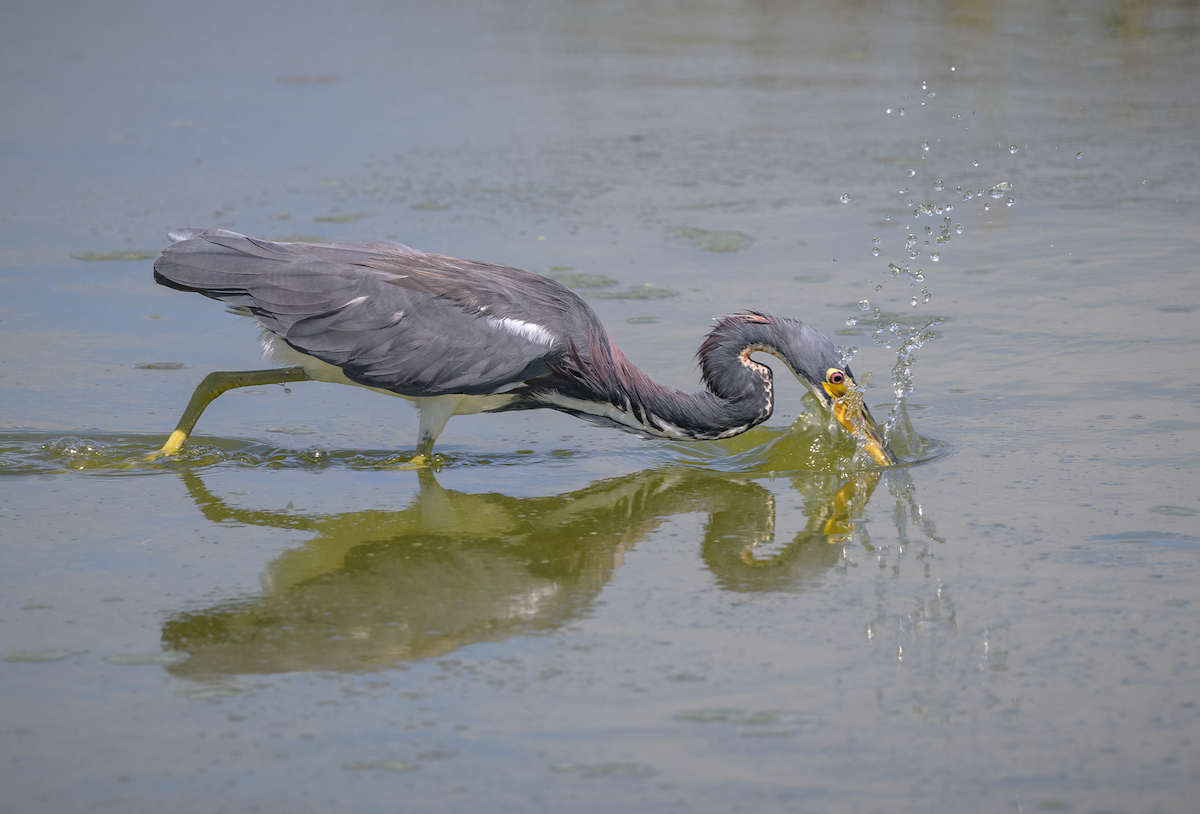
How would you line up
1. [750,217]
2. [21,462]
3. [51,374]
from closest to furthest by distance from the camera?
1. [21,462]
2. [51,374]
3. [750,217]

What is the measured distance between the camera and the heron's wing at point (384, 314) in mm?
5625

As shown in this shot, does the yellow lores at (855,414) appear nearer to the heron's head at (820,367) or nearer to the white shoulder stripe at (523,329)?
the heron's head at (820,367)

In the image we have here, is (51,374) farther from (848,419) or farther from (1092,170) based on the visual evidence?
(1092,170)

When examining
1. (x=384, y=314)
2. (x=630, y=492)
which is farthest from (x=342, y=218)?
(x=630, y=492)

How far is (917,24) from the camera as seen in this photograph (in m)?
16.1

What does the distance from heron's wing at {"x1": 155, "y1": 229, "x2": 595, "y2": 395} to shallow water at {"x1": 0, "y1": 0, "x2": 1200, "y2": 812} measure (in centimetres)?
41

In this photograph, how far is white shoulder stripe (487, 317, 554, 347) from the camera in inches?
223

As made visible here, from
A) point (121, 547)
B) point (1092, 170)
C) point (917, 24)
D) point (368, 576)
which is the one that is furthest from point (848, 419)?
point (917, 24)

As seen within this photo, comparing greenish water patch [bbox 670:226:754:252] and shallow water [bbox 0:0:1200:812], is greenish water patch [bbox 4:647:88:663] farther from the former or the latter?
greenish water patch [bbox 670:226:754:252]

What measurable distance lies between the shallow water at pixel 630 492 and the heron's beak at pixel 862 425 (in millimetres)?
93

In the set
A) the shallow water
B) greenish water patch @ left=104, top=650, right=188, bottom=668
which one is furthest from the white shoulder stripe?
greenish water patch @ left=104, top=650, right=188, bottom=668

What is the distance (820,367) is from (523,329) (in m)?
1.23

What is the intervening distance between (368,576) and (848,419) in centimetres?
216

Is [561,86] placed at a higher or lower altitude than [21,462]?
higher
